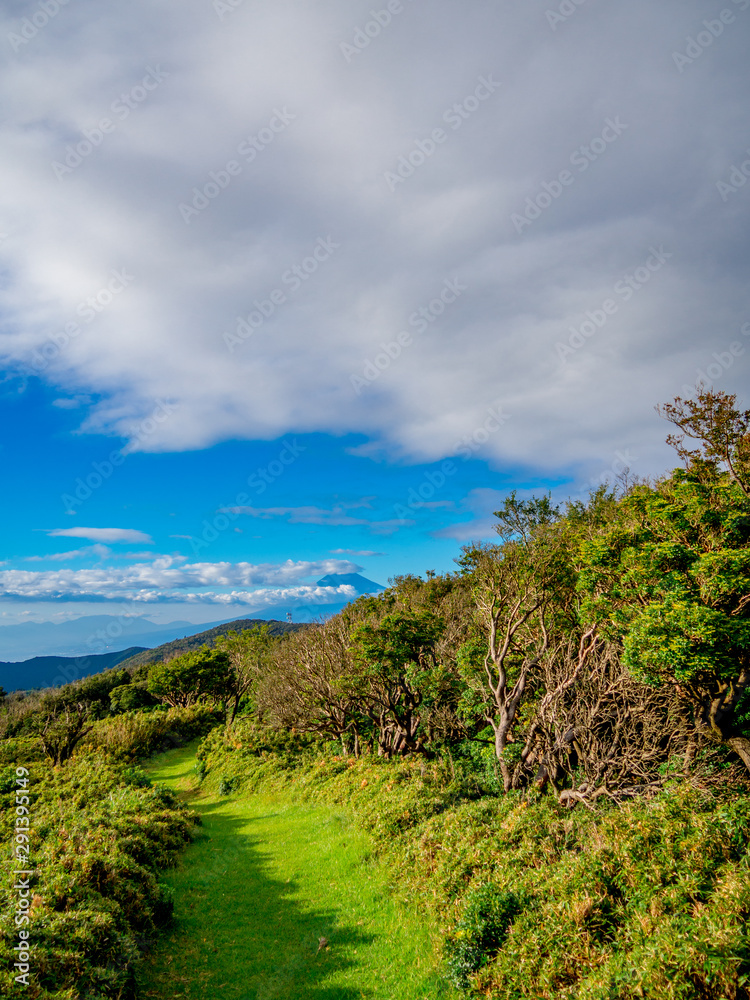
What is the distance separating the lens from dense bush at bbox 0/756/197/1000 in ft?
28.2

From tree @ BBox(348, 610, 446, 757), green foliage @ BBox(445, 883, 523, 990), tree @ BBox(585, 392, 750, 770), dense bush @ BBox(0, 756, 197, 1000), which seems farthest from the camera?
tree @ BBox(348, 610, 446, 757)

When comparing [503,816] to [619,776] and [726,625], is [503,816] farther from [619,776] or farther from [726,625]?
[726,625]

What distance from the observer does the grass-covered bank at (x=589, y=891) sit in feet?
23.2

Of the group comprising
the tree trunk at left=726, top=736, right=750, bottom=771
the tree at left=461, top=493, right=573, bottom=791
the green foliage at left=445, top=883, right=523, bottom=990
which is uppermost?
the tree at left=461, top=493, right=573, bottom=791

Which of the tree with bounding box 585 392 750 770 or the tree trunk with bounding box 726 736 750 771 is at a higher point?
Result: the tree with bounding box 585 392 750 770

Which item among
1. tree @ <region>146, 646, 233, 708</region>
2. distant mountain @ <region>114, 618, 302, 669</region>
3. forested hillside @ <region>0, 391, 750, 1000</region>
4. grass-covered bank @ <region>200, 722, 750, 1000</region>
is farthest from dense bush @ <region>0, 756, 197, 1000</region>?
distant mountain @ <region>114, 618, 302, 669</region>

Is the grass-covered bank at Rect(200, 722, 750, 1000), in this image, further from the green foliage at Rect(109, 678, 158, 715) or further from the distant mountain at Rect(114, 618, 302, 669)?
the distant mountain at Rect(114, 618, 302, 669)

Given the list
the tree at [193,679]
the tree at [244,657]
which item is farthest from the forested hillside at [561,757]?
the tree at [193,679]

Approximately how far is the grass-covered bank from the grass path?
106 centimetres

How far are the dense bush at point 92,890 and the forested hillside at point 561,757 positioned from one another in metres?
0.11

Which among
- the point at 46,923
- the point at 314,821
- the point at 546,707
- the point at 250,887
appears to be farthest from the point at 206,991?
the point at 546,707

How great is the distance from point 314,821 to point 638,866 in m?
16.9

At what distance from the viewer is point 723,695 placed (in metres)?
15.5

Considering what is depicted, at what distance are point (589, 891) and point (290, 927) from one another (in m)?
9.00
